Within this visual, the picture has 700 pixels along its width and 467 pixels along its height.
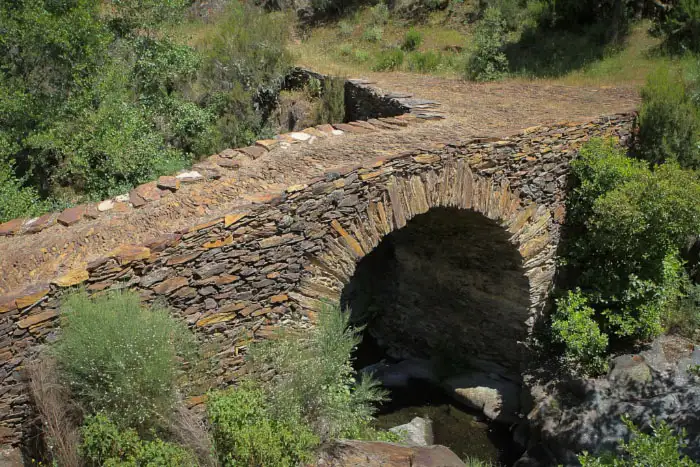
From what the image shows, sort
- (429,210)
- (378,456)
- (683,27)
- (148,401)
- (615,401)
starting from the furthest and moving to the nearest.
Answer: (683,27) < (615,401) < (429,210) < (378,456) < (148,401)

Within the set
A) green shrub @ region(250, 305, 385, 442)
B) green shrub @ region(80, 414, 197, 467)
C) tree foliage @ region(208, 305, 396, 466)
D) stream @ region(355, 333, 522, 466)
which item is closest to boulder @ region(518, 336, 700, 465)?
stream @ region(355, 333, 522, 466)

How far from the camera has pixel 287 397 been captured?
6.13 meters

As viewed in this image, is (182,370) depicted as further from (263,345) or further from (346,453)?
(346,453)

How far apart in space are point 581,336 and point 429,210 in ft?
9.98

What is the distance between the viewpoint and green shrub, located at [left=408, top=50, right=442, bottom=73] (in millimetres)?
16125

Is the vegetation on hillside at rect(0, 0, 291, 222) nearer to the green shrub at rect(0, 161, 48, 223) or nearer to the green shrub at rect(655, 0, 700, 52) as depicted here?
the green shrub at rect(0, 161, 48, 223)

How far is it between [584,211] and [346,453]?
18.3 feet

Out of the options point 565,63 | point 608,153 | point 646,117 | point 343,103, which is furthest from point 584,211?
point 565,63

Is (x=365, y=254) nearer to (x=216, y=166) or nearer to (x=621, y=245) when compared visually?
(x=216, y=166)

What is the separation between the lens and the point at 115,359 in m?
5.09

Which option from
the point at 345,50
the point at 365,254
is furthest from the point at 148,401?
the point at 345,50

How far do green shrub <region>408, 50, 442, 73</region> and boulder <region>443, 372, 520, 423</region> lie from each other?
8.50 m

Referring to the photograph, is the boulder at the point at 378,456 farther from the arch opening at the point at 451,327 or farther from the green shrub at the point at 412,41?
the green shrub at the point at 412,41

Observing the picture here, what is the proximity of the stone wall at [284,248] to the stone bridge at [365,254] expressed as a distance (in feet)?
0.04
